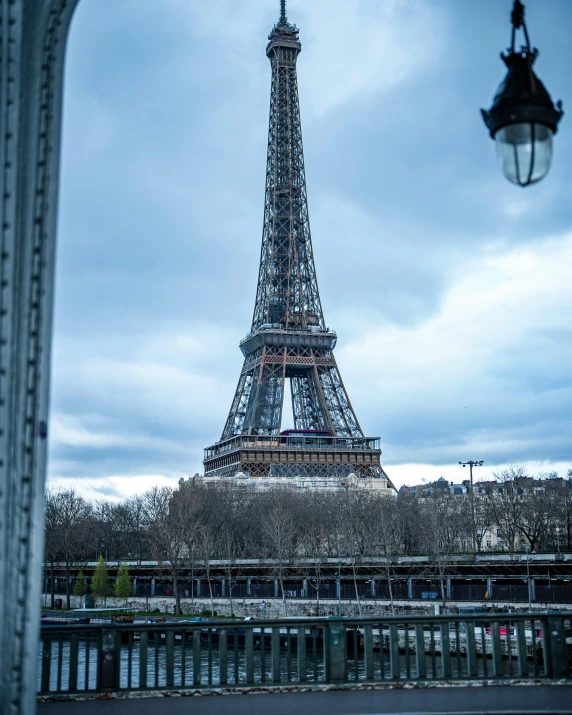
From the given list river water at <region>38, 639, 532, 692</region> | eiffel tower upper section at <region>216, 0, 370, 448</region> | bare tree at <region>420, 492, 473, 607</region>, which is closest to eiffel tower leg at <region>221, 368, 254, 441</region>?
eiffel tower upper section at <region>216, 0, 370, 448</region>

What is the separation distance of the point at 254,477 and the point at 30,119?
82.9 m

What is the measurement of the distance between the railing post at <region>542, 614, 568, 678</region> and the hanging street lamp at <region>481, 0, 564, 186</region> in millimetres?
7151

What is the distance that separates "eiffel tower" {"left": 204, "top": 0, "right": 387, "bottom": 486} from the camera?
278 feet

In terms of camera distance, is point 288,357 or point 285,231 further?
point 285,231

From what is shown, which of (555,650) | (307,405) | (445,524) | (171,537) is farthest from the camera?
(307,405)

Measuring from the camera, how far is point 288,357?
8500 cm

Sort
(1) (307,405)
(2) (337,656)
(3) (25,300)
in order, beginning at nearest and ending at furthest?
1. (3) (25,300)
2. (2) (337,656)
3. (1) (307,405)

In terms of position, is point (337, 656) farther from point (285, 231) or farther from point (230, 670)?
point (285, 231)

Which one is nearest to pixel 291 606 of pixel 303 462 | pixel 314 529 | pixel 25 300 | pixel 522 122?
pixel 314 529

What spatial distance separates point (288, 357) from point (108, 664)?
248 ft

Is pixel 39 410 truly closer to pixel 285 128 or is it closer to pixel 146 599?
pixel 146 599

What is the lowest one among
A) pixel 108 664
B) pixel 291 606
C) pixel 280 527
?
pixel 291 606

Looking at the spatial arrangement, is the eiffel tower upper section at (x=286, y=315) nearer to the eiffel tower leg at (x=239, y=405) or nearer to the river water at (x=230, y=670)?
the eiffel tower leg at (x=239, y=405)

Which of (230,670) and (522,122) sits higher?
(522,122)
